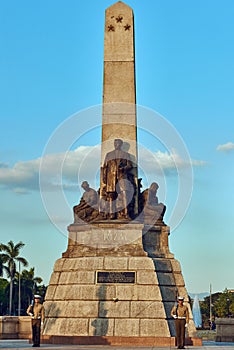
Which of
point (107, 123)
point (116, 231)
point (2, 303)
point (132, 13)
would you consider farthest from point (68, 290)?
point (2, 303)

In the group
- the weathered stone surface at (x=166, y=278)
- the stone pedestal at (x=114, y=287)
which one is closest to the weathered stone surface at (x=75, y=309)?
the stone pedestal at (x=114, y=287)

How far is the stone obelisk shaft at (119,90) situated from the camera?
27.9 meters

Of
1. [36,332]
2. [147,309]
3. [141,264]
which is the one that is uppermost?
[141,264]

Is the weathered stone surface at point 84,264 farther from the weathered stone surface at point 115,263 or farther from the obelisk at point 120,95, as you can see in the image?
the obelisk at point 120,95

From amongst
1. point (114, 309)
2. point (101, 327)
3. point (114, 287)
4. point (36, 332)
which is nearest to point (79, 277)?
point (114, 287)

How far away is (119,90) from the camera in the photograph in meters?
28.1

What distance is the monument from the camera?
2358cm

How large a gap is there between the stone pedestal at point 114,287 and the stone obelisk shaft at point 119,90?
145 inches

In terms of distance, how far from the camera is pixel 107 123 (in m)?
28.1

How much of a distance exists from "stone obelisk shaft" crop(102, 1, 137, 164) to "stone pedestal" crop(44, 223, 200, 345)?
12.1 feet

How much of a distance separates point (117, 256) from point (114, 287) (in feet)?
3.86

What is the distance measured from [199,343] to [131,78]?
10457mm

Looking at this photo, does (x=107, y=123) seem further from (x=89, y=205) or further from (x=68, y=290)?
(x=68, y=290)

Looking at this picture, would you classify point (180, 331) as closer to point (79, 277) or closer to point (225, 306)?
point (79, 277)
